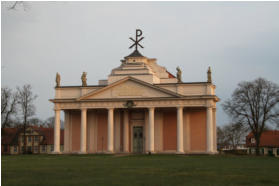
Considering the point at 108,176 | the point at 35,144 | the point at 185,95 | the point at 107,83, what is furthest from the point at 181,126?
the point at 35,144

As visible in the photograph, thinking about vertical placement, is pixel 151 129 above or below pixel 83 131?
above

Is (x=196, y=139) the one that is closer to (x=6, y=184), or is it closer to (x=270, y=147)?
(x=270, y=147)

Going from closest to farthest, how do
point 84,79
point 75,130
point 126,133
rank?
point 126,133 < point 84,79 < point 75,130

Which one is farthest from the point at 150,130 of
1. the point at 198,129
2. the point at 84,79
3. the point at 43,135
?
the point at 43,135

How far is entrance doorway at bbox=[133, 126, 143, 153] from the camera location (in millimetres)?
57031

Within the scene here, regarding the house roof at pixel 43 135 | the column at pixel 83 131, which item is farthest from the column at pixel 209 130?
the house roof at pixel 43 135

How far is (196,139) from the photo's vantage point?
55.8 m

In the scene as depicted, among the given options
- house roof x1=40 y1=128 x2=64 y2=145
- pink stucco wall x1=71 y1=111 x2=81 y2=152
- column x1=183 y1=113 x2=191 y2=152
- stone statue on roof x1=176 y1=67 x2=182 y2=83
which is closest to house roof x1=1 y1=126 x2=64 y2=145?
house roof x1=40 y1=128 x2=64 y2=145

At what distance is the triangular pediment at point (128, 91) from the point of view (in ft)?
174

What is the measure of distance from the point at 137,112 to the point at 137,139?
3.27 m

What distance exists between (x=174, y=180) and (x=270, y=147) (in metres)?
70.9

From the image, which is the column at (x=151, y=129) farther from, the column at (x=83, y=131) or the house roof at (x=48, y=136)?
the house roof at (x=48, y=136)

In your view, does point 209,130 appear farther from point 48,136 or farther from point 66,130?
point 48,136

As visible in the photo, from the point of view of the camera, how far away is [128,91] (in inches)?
2124
